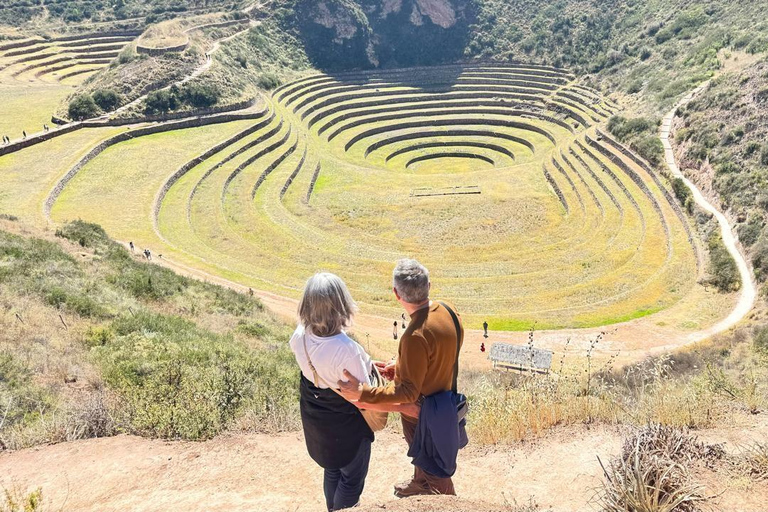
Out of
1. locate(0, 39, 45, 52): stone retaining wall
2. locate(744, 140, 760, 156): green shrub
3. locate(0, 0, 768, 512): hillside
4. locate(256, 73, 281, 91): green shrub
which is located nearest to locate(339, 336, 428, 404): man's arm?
locate(0, 0, 768, 512): hillside


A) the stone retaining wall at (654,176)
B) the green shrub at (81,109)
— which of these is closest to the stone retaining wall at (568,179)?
the stone retaining wall at (654,176)

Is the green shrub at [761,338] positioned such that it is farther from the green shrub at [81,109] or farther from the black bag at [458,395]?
the green shrub at [81,109]

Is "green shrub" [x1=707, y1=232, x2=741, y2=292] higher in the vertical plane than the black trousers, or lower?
lower

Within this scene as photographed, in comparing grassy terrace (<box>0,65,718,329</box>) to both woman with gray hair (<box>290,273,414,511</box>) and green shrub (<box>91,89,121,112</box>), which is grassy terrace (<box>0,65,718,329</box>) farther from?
woman with gray hair (<box>290,273,414,511</box>)

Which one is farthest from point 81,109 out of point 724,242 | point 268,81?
point 724,242

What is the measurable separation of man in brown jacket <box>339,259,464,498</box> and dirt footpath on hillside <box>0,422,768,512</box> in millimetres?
1271

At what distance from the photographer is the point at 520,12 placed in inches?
2467

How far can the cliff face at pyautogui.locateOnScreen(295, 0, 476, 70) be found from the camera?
57844 mm

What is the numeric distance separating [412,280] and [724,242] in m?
24.5

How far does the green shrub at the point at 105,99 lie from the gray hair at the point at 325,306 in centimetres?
3984

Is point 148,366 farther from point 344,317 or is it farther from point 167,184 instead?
point 167,184

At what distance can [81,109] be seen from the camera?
3503 cm

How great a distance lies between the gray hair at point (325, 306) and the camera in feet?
11.9

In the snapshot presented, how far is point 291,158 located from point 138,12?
44099 millimetres
